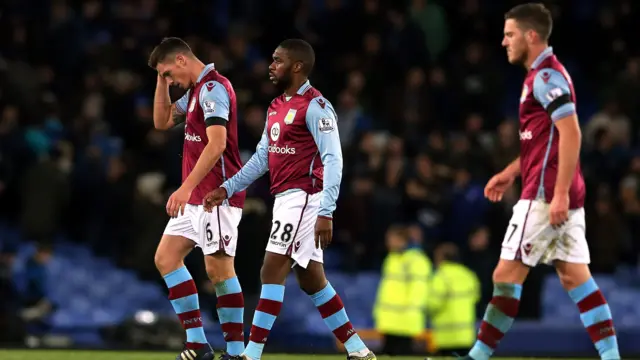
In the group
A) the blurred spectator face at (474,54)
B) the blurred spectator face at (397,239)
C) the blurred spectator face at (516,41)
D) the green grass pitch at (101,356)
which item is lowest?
the green grass pitch at (101,356)

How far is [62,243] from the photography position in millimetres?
17641

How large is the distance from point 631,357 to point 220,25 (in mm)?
10230

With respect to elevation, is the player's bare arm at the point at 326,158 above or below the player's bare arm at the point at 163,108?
below

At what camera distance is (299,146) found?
8.77 metres

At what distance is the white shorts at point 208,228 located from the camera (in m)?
8.98

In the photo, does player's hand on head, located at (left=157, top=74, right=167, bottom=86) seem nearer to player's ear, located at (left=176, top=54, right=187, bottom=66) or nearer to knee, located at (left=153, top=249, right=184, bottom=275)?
player's ear, located at (left=176, top=54, right=187, bottom=66)

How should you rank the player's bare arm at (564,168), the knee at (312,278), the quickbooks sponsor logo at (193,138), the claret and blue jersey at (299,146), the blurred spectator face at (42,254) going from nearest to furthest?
the player's bare arm at (564,168) < the claret and blue jersey at (299,146) < the knee at (312,278) < the quickbooks sponsor logo at (193,138) < the blurred spectator face at (42,254)

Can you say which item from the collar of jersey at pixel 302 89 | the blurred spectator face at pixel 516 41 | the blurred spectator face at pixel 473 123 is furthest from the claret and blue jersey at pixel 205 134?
the blurred spectator face at pixel 473 123

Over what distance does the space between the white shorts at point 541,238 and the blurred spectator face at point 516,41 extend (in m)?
0.98

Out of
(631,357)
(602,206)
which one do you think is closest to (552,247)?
(631,357)

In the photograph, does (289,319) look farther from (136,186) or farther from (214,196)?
(214,196)

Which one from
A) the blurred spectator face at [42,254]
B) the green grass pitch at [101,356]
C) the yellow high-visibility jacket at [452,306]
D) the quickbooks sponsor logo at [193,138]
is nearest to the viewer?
→ the quickbooks sponsor logo at [193,138]

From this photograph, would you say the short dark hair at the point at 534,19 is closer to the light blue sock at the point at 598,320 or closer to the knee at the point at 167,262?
the light blue sock at the point at 598,320

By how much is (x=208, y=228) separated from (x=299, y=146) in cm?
94
